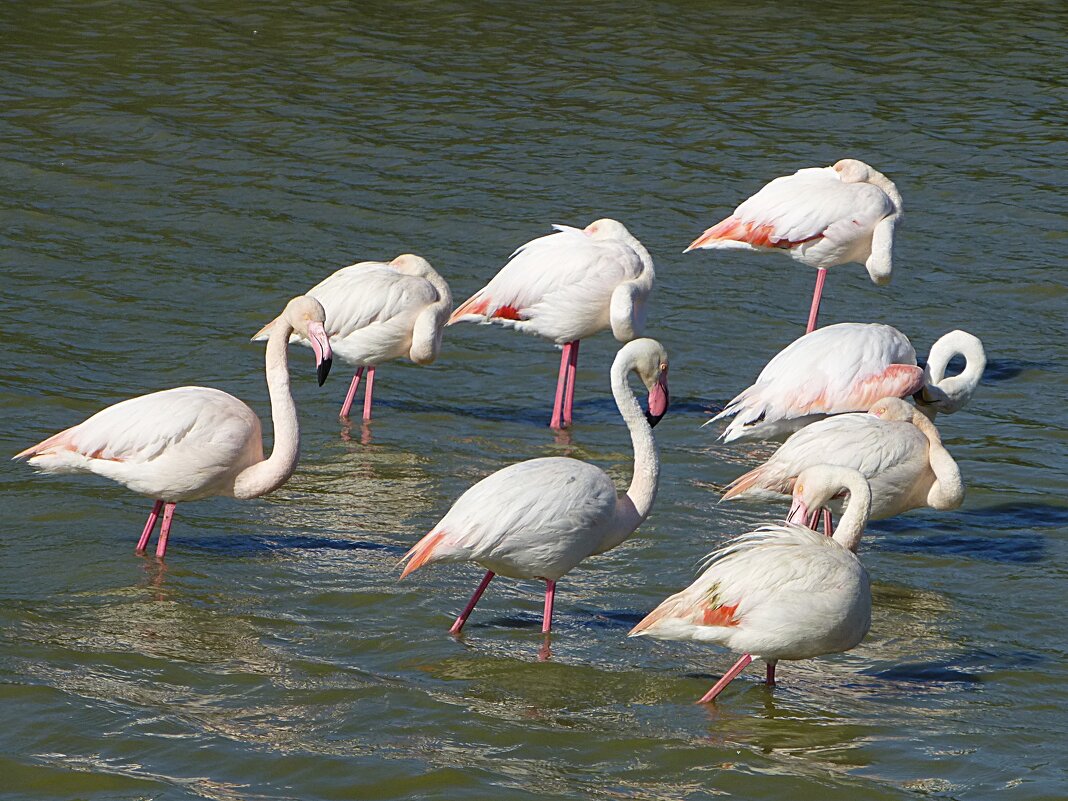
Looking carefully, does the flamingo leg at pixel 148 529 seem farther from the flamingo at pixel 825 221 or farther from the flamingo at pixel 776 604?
the flamingo at pixel 825 221

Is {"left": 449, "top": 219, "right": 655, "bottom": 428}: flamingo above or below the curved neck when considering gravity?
above

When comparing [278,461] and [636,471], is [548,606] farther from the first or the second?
[278,461]

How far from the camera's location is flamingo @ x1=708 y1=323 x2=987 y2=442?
743 centimetres

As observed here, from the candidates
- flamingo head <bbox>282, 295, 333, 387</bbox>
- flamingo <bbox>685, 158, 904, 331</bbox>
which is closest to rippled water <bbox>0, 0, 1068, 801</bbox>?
flamingo <bbox>685, 158, 904, 331</bbox>

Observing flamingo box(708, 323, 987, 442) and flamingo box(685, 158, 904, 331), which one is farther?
flamingo box(685, 158, 904, 331)

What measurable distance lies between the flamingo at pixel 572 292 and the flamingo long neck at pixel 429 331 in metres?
0.40

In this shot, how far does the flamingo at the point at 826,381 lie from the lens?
743 centimetres

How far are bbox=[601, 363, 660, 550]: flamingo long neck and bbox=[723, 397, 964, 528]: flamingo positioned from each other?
0.79m

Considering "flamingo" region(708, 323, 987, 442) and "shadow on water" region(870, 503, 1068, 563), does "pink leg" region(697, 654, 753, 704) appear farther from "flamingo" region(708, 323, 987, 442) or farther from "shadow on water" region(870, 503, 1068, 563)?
"flamingo" region(708, 323, 987, 442)

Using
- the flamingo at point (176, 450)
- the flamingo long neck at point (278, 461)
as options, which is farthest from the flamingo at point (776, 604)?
the flamingo at point (176, 450)

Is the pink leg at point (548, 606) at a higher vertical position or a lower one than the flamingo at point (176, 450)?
lower

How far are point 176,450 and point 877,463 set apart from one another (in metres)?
2.75

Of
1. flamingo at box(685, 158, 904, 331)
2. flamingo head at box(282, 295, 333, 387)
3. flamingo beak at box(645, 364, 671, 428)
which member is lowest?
flamingo beak at box(645, 364, 671, 428)

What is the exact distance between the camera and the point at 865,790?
477 centimetres
